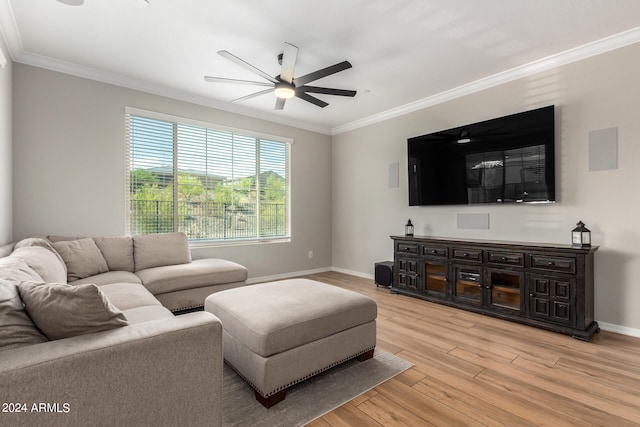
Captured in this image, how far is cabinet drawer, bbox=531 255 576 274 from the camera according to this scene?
274 cm

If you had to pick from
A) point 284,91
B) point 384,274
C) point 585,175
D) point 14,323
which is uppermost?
point 284,91

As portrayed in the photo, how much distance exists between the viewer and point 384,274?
14.4ft

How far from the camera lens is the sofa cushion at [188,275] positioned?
9.93ft

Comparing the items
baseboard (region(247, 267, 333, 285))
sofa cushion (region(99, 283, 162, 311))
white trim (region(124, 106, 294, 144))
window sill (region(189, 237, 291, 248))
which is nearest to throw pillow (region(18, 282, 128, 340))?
sofa cushion (region(99, 283, 162, 311))

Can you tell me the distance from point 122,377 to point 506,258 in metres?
3.39

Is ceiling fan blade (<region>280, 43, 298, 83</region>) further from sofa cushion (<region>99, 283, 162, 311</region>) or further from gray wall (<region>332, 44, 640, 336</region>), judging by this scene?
gray wall (<region>332, 44, 640, 336</region>)

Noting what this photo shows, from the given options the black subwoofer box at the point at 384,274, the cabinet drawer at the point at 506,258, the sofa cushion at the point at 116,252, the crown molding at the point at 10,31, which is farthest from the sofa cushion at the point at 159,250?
the cabinet drawer at the point at 506,258

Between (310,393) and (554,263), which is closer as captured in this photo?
(310,393)

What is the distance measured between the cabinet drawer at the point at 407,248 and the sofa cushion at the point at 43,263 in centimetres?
362

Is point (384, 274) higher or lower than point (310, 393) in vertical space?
higher

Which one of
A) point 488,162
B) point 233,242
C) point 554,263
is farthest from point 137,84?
point 554,263

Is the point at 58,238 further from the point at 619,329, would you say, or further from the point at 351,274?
the point at 619,329

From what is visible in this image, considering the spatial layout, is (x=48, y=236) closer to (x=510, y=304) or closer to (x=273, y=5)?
(x=273, y=5)

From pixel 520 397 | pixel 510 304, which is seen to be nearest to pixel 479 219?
pixel 510 304
